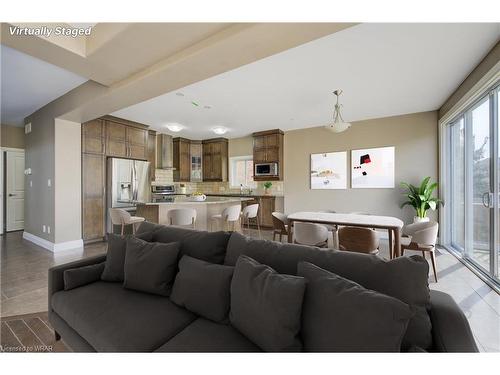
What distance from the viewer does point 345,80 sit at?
Result: 10.4ft

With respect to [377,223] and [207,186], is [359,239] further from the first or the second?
[207,186]

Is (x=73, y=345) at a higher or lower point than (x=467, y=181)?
lower

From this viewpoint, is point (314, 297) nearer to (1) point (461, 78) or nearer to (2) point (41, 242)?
(1) point (461, 78)

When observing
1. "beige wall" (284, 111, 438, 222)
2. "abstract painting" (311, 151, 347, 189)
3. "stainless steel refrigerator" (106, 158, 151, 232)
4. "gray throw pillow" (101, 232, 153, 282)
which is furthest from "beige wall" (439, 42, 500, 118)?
"stainless steel refrigerator" (106, 158, 151, 232)

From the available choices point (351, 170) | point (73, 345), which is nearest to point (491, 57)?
point (351, 170)

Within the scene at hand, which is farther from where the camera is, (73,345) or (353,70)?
(353,70)

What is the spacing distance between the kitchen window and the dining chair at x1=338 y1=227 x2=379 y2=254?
14.7 feet

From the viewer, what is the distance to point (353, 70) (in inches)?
113

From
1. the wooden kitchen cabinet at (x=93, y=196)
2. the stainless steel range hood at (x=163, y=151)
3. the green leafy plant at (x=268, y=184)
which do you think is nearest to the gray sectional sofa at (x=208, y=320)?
the wooden kitchen cabinet at (x=93, y=196)

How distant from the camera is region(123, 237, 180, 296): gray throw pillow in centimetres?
154

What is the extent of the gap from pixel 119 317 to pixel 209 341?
1.84ft

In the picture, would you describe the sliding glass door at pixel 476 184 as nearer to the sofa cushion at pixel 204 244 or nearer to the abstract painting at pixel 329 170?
the abstract painting at pixel 329 170
